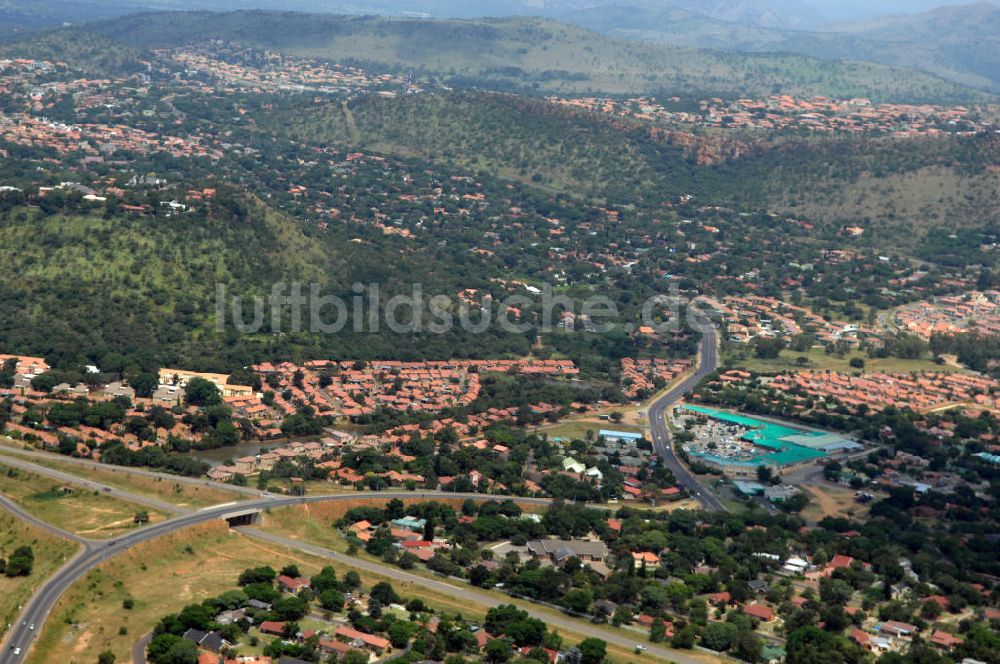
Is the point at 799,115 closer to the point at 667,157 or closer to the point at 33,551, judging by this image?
the point at 667,157

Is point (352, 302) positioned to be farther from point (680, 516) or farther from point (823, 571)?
point (823, 571)

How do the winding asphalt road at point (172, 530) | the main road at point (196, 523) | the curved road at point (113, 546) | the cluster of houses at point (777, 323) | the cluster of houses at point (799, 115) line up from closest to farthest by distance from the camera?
the curved road at point (113, 546) < the main road at point (196, 523) < the winding asphalt road at point (172, 530) < the cluster of houses at point (777, 323) < the cluster of houses at point (799, 115)

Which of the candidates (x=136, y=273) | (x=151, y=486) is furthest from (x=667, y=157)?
(x=151, y=486)

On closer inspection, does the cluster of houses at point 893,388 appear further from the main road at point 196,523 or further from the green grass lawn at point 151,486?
the green grass lawn at point 151,486

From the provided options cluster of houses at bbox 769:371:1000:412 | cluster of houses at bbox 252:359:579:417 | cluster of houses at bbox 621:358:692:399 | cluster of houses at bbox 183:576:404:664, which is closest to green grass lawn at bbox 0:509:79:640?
cluster of houses at bbox 183:576:404:664

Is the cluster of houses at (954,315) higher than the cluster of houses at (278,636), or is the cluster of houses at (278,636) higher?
the cluster of houses at (278,636)

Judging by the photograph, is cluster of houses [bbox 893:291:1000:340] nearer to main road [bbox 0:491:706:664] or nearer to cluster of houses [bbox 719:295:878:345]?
cluster of houses [bbox 719:295:878:345]

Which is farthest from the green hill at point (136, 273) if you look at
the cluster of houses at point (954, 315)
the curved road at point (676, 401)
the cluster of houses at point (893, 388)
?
the cluster of houses at point (954, 315)

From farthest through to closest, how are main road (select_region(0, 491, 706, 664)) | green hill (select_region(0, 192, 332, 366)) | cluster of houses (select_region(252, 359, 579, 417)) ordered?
green hill (select_region(0, 192, 332, 366))
cluster of houses (select_region(252, 359, 579, 417))
main road (select_region(0, 491, 706, 664))

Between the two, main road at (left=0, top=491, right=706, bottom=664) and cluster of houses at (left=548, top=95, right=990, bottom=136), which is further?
cluster of houses at (left=548, top=95, right=990, bottom=136)
